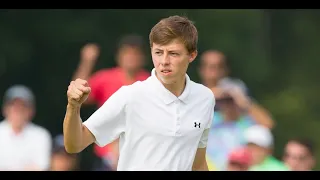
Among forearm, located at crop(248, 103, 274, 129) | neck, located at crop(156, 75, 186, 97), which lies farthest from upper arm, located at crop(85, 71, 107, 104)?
neck, located at crop(156, 75, 186, 97)

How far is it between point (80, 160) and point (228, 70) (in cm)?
195

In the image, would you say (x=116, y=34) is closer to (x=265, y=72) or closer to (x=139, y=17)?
(x=139, y=17)

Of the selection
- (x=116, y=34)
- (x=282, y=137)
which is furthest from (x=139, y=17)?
(x=282, y=137)

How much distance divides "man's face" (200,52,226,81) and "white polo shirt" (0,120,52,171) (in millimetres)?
1855

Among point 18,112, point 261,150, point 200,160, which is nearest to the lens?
point 200,160

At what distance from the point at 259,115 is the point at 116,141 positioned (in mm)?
1768

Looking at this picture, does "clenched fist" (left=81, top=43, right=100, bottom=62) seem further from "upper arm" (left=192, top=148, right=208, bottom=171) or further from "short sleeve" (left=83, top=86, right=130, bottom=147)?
"short sleeve" (left=83, top=86, right=130, bottom=147)

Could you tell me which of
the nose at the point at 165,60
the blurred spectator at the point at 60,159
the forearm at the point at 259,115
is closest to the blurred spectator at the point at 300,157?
the forearm at the point at 259,115

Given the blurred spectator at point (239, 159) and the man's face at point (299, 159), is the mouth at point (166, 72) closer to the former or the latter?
the blurred spectator at point (239, 159)

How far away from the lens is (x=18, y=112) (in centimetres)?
991

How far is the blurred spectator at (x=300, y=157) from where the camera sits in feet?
31.0

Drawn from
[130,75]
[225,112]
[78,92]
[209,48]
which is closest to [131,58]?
[130,75]

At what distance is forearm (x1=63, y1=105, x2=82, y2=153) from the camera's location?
16.4ft

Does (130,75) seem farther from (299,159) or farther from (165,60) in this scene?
(165,60)
